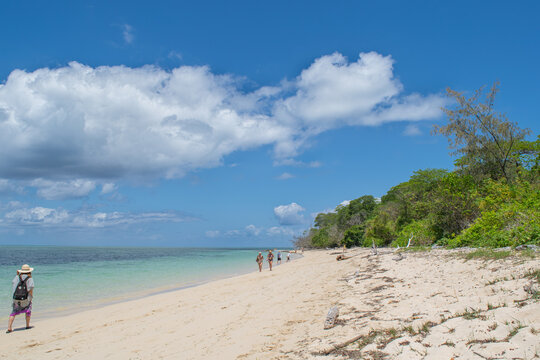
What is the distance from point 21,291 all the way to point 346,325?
9974mm

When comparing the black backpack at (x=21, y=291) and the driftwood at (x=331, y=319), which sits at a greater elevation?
the black backpack at (x=21, y=291)

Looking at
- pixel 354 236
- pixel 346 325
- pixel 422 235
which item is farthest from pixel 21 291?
pixel 354 236

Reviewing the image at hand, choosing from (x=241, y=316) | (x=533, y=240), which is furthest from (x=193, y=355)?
(x=533, y=240)

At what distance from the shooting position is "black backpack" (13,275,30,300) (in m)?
9.80

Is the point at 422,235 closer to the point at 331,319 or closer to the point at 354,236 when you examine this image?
the point at 331,319

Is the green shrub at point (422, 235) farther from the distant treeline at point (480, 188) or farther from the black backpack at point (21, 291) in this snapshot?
the black backpack at point (21, 291)

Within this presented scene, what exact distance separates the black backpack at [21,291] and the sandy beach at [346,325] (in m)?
1.01

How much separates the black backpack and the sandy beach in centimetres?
101

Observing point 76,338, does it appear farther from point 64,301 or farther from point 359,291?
point 64,301

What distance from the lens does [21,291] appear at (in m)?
9.85

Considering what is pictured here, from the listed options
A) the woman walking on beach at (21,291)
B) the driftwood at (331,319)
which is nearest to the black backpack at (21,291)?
the woman walking on beach at (21,291)

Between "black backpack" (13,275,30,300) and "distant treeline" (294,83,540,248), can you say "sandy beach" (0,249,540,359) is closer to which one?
"black backpack" (13,275,30,300)

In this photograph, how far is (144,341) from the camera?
727cm

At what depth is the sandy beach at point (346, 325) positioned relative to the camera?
13.4ft
